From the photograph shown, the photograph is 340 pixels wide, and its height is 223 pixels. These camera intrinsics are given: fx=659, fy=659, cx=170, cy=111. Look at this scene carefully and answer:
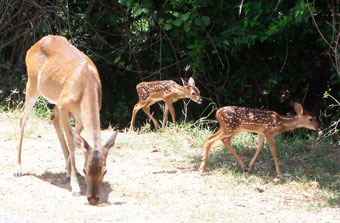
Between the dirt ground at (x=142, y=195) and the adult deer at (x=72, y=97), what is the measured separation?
291 mm

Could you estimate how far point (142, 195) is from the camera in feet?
25.8

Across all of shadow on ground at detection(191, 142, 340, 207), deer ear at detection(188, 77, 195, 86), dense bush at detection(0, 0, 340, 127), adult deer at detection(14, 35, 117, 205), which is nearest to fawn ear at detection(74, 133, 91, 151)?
adult deer at detection(14, 35, 117, 205)

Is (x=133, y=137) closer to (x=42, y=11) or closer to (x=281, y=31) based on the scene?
(x=281, y=31)

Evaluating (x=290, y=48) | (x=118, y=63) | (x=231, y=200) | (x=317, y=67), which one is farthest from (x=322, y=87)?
(x=231, y=200)

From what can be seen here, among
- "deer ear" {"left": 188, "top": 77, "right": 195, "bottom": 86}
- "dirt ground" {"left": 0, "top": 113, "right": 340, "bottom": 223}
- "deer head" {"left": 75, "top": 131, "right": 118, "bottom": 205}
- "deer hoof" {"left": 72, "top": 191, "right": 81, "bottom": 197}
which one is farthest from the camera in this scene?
"deer ear" {"left": 188, "top": 77, "right": 195, "bottom": 86}

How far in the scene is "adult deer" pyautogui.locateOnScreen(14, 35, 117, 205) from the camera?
7330 mm

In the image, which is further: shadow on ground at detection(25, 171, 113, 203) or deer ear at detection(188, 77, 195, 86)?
deer ear at detection(188, 77, 195, 86)

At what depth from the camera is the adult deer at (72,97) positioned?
7330mm

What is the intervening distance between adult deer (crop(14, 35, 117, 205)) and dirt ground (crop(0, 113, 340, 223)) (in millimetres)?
291

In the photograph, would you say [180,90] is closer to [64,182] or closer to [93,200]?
[64,182]

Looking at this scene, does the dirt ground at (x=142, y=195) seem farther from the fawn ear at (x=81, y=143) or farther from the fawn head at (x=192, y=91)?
the fawn head at (x=192, y=91)

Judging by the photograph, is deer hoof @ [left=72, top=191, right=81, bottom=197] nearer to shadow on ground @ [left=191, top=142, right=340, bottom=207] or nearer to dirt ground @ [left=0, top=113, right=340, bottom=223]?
dirt ground @ [left=0, top=113, right=340, bottom=223]

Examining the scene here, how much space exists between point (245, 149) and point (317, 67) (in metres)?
3.01

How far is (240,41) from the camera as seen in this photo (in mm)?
10125
